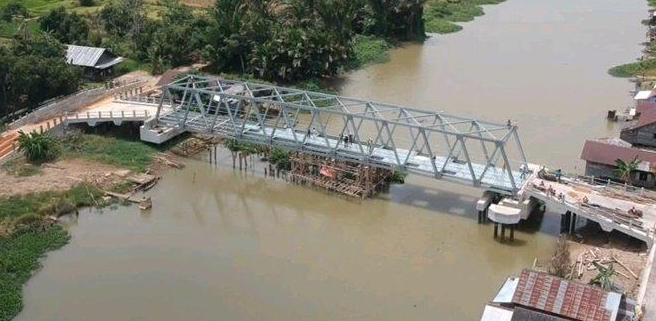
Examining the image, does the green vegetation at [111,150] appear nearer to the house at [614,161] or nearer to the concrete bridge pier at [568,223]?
the concrete bridge pier at [568,223]

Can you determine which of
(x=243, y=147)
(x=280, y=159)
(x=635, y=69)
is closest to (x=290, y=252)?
(x=280, y=159)

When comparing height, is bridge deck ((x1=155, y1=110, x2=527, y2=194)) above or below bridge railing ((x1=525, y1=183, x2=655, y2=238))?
above

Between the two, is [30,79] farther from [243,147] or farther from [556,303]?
[556,303]

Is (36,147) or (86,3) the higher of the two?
(86,3)

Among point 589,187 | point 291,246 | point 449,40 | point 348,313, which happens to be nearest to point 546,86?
point 449,40

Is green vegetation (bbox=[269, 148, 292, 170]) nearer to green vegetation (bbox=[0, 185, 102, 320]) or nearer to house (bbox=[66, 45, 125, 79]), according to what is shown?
green vegetation (bbox=[0, 185, 102, 320])

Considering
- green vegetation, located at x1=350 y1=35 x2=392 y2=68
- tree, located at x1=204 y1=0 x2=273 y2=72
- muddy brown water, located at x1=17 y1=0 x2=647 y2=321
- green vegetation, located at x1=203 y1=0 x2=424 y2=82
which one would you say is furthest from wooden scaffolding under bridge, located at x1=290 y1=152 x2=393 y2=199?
green vegetation, located at x1=350 y1=35 x2=392 y2=68
